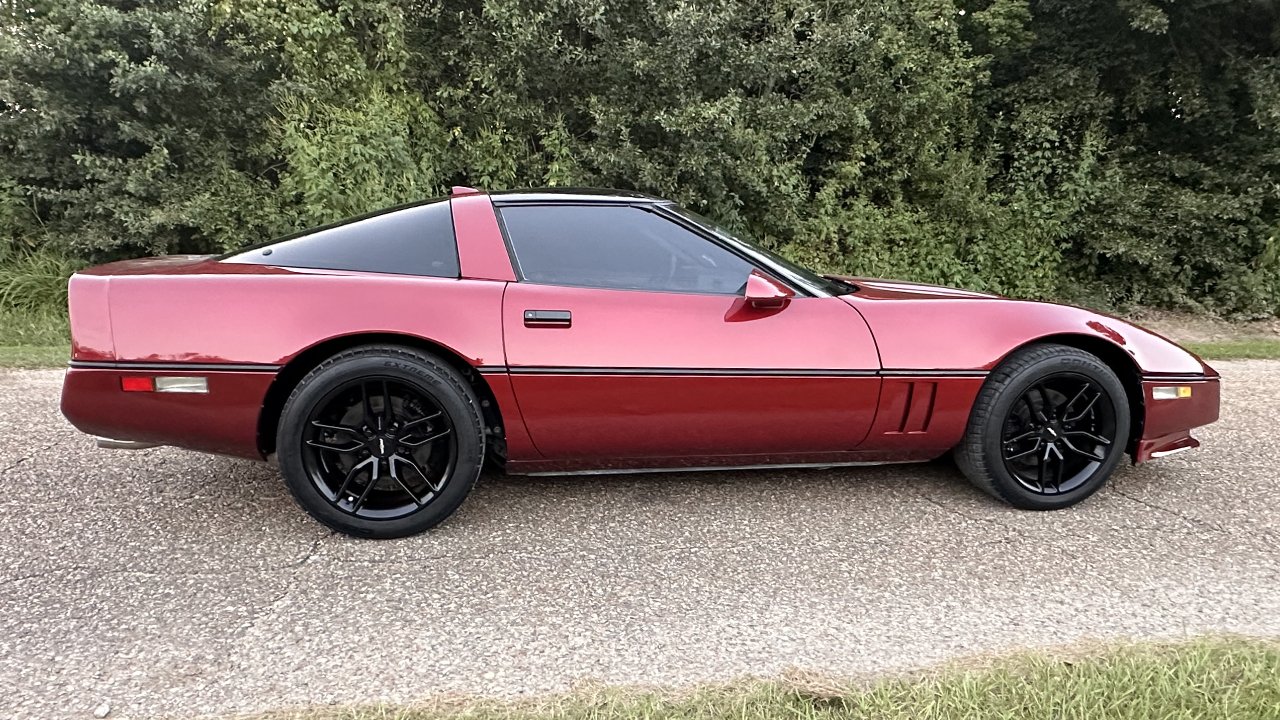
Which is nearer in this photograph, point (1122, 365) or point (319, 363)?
point (319, 363)

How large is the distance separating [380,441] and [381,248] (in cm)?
73

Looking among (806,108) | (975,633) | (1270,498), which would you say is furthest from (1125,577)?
(806,108)

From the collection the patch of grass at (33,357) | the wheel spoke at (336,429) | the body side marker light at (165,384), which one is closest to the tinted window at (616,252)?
the wheel spoke at (336,429)

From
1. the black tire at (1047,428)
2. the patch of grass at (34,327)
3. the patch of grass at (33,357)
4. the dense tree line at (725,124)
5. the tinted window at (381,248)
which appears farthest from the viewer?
the dense tree line at (725,124)

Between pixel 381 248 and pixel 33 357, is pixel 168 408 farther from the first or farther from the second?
pixel 33 357

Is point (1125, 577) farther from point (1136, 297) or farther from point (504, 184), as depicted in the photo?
point (1136, 297)

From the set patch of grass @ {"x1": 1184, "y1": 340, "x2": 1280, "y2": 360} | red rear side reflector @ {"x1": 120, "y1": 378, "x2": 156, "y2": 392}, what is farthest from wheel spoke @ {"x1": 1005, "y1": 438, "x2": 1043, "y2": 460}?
patch of grass @ {"x1": 1184, "y1": 340, "x2": 1280, "y2": 360}

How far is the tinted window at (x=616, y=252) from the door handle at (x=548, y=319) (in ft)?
0.49

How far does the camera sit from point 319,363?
262 centimetres

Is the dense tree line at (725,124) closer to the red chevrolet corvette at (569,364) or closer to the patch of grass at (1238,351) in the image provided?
the patch of grass at (1238,351)

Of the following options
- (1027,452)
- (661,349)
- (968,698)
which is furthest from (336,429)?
(1027,452)

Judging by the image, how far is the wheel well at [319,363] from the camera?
2555mm

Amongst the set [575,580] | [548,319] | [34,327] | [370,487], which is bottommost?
[34,327]

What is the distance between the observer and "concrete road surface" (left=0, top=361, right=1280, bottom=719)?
6.21 feet
